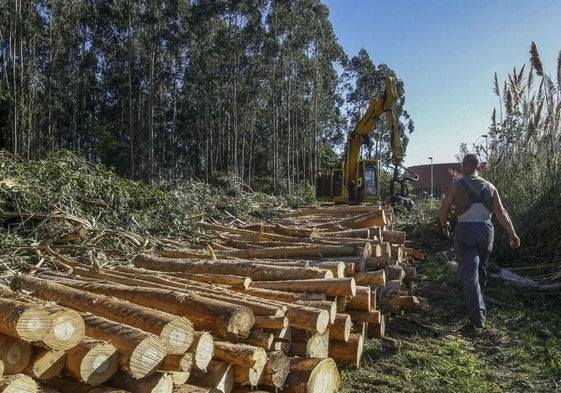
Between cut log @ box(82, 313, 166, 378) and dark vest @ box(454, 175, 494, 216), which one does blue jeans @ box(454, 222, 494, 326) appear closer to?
dark vest @ box(454, 175, 494, 216)

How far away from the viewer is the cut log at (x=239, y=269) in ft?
13.1

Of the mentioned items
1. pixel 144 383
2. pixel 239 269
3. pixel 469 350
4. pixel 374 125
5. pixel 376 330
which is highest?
pixel 374 125

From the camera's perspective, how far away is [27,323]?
2098 millimetres

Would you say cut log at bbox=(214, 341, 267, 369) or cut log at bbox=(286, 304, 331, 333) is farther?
cut log at bbox=(286, 304, 331, 333)

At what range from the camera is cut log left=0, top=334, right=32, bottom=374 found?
2182 mm

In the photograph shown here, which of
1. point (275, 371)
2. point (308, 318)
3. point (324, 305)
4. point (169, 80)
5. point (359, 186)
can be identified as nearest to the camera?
point (275, 371)

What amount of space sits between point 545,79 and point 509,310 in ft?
15.3

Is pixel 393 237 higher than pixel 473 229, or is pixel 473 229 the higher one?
pixel 473 229

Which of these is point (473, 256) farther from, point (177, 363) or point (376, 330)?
point (177, 363)

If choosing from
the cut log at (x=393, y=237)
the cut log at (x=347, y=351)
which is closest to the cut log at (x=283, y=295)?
the cut log at (x=347, y=351)

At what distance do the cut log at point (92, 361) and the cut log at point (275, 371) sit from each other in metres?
0.90

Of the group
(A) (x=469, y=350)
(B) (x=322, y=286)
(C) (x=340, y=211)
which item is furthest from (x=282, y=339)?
(C) (x=340, y=211)

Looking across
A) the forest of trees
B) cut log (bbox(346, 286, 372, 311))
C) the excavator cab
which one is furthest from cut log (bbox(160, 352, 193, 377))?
the forest of trees

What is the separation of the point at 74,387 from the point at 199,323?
784 mm
